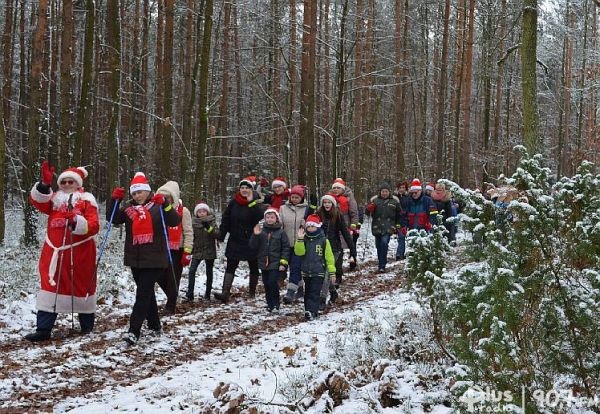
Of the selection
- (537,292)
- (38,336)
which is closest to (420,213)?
(38,336)

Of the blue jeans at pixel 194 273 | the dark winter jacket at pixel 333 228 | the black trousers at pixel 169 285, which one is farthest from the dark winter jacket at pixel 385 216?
the black trousers at pixel 169 285

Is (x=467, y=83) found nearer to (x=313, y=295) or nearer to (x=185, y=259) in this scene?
(x=313, y=295)

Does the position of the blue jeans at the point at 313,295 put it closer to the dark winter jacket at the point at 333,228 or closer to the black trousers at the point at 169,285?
the dark winter jacket at the point at 333,228

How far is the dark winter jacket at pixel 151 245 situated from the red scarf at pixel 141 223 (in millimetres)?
41

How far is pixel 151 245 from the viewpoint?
7.27 metres

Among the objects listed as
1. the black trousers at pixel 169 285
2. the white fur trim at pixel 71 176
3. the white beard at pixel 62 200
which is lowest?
the black trousers at pixel 169 285

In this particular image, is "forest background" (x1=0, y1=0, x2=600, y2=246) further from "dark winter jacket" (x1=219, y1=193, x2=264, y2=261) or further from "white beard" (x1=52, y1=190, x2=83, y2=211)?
"white beard" (x1=52, y1=190, x2=83, y2=211)

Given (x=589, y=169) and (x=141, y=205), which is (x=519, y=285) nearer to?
(x=589, y=169)

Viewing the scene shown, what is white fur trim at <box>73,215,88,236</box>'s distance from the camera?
7355mm

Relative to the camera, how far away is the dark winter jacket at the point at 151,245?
23.7 ft

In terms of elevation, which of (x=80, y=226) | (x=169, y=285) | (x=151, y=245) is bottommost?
(x=169, y=285)

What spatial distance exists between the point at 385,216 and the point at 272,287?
5.62m

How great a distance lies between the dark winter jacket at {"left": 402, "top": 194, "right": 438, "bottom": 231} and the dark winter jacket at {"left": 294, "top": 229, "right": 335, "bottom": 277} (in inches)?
254

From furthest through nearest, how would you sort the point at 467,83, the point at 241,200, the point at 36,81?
the point at 467,83 → the point at 36,81 → the point at 241,200
